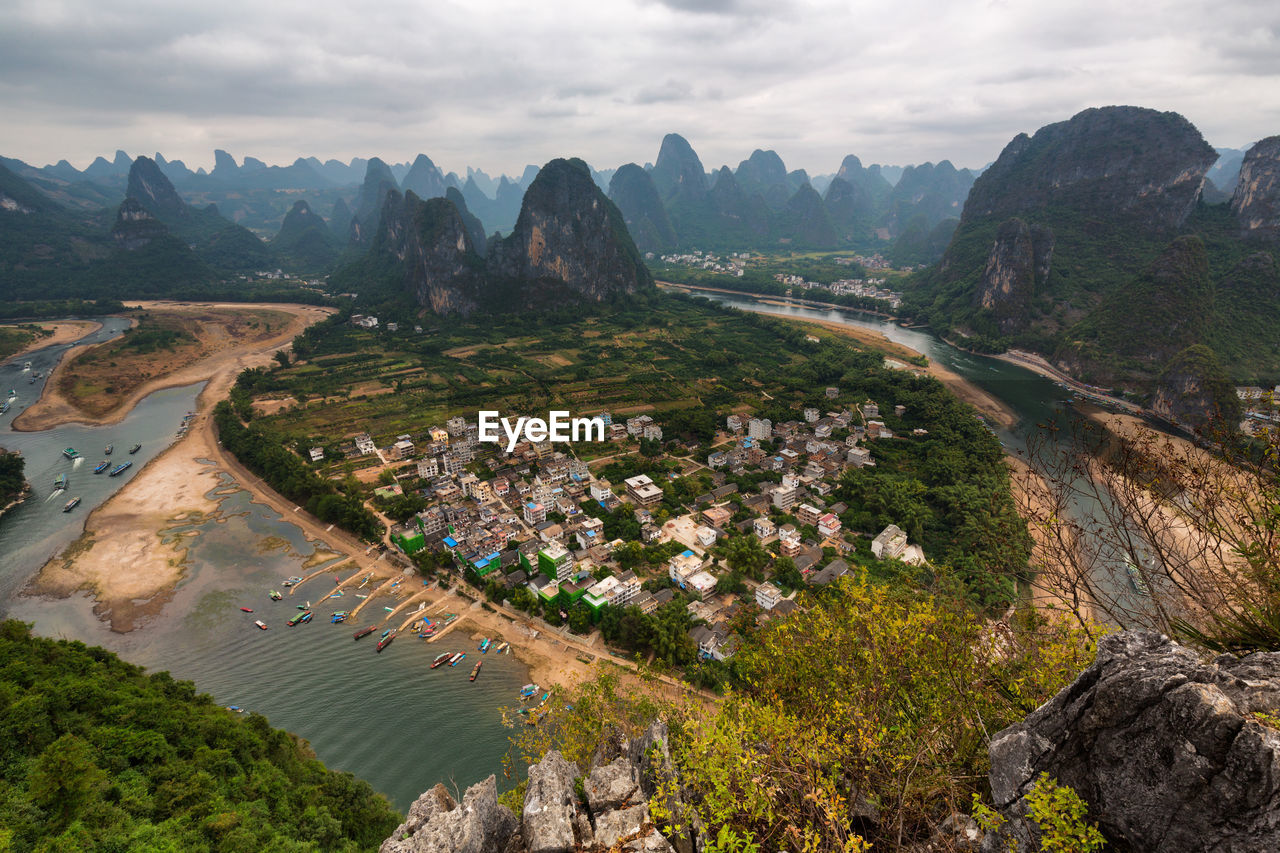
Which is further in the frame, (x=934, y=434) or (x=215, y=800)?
(x=934, y=434)

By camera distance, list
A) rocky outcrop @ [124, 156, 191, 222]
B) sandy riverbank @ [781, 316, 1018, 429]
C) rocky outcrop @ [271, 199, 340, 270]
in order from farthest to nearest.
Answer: rocky outcrop @ [271, 199, 340, 270]
rocky outcrop @ [124, 156, 191, 222]
sandy riverbank @ [781, 316, 1018, 429]

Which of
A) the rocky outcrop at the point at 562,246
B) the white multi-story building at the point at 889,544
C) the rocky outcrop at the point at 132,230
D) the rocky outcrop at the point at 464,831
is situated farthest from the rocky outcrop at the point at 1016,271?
the rocky outcrop at the point at 132,230

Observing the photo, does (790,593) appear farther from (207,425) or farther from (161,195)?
(161,195)

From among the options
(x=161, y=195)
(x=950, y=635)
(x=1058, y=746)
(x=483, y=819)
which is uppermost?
(x=161, y=195)

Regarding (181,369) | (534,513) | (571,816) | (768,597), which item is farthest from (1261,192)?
(181,369)

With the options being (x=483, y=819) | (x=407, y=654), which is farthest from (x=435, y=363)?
(x=483, y=819)

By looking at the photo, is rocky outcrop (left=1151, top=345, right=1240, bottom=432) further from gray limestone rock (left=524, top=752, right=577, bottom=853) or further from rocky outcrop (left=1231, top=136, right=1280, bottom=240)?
gray limestone rock (left=524, top=752, right=577, bottom=853)

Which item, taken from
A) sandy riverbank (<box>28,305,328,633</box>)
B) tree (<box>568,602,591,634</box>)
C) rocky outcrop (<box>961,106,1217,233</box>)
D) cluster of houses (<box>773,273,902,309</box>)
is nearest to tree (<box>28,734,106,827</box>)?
tree (<box>568,602,591,634</box>)
